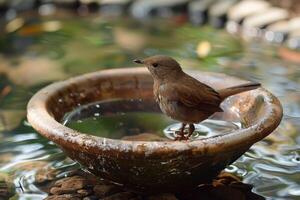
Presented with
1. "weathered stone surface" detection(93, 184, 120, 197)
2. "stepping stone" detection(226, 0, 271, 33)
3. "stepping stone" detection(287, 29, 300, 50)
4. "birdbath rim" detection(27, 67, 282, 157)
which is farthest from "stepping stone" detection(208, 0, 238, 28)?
"weathered stone surface" detection(93, 184, 120, 197)

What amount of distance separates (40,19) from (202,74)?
9.44 ft

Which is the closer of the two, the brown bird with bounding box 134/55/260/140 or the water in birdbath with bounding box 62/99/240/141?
the brown bird with bounding box 134/55/260/140

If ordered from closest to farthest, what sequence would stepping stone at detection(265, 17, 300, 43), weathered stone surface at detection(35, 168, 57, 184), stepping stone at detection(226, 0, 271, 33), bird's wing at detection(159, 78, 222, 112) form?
bird's wing at detection(159, 78, 222, 112), weathered stone surface at detection(35, 168, 57, 184), stepping stone at detection(265, 17, 300, 43), stepping stone at detection(226, 0, 271, 33)

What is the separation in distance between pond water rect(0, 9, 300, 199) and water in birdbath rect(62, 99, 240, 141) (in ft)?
0.04

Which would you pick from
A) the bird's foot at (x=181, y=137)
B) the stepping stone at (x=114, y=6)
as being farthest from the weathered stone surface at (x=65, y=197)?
the stepping stone at (x=114, y=6)

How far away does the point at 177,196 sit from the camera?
258 centimetres

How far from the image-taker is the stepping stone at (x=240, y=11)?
17.3 ft

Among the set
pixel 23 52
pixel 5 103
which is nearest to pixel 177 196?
pixel 5 103

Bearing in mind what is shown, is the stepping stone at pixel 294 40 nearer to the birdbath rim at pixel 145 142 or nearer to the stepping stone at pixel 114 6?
the stepping stone at pixel 114 6

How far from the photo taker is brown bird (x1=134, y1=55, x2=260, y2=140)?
2.50 m

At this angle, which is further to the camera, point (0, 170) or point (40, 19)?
point (40, 19)

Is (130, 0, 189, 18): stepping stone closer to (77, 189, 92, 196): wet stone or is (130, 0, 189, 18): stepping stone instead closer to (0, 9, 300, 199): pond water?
(0, 9, 300, 199): pond water

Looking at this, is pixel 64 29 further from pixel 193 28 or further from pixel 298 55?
pixel 298 55

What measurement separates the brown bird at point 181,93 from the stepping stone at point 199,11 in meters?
2.91
